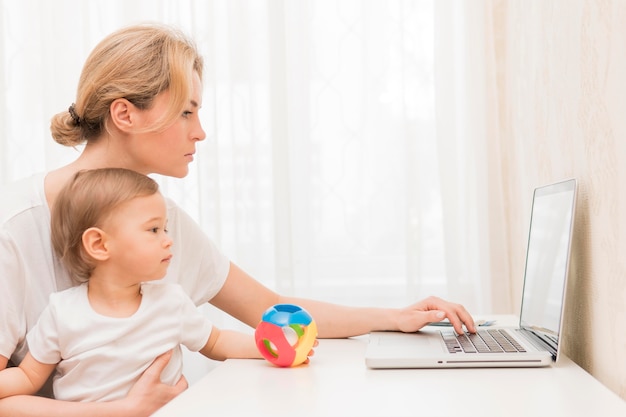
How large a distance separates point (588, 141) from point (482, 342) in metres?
0.38

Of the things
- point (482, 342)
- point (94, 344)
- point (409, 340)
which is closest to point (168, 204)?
point (94, 344)

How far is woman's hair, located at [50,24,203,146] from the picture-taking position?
4.30 feet

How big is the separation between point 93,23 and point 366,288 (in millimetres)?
1201

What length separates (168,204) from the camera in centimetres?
147

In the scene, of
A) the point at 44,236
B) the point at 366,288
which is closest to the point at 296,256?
the point at 366,288

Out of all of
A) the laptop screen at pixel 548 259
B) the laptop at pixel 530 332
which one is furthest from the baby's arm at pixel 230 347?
the laptop screen at pixel 548 259

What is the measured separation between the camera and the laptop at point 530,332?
1127mm

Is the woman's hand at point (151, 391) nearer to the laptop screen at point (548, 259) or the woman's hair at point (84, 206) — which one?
the woman's hair at point (84, 206)

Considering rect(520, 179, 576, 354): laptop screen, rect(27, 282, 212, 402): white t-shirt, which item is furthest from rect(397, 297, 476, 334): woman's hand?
rect(27, 282, 212, 402): white t-shirt

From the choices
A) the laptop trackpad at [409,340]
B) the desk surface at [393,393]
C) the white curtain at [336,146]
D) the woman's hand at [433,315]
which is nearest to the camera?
the desk surface at [393,393]

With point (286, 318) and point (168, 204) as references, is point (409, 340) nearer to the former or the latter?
point (286, 318)

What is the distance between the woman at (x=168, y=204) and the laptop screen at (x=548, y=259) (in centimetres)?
13

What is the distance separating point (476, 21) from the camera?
2164 mm

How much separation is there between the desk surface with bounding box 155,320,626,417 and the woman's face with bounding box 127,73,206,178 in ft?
1.36
